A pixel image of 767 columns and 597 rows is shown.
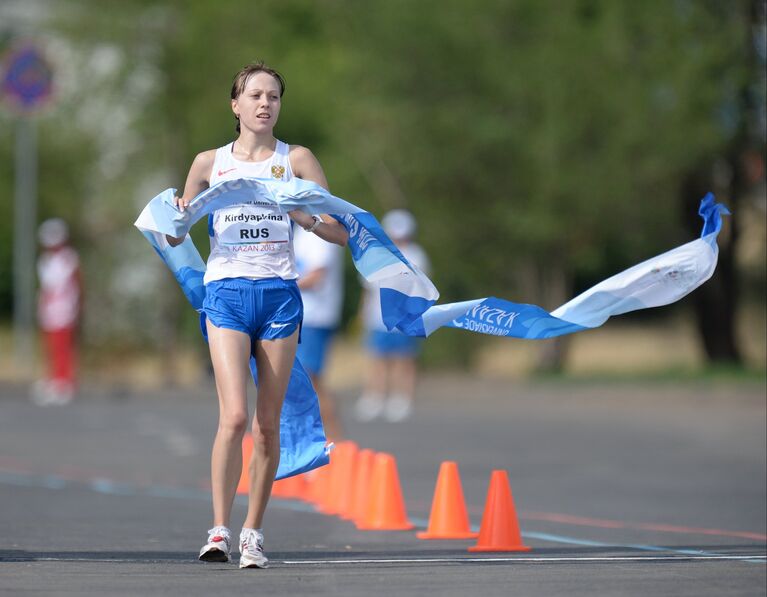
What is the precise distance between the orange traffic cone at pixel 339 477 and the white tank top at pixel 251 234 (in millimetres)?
3027

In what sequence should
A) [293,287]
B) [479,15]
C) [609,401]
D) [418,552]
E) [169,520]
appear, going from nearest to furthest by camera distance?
[293,287], [418,552], [169,520], [609,401], [479,15]

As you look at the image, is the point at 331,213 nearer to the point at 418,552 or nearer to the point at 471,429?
the point at 418,552

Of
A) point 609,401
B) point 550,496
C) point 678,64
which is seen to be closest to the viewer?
point 550,496

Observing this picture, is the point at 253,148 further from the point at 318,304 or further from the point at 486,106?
the point at 486,106

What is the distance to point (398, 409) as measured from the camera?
20.1 metres

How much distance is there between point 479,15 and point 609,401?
7936 millimetres

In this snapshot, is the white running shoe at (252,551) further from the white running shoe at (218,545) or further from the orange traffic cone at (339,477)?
the orange traffic cone at (339,477)

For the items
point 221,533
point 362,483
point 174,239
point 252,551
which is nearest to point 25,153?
point 362,483

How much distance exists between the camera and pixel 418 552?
8.33 m

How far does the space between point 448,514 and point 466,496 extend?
247 cm

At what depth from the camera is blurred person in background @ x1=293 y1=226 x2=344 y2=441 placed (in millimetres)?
12773

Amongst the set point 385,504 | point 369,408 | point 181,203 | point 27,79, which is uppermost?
point 27,79

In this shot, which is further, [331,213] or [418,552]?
[418,552]

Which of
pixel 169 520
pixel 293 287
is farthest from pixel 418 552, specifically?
pixel 169 520
